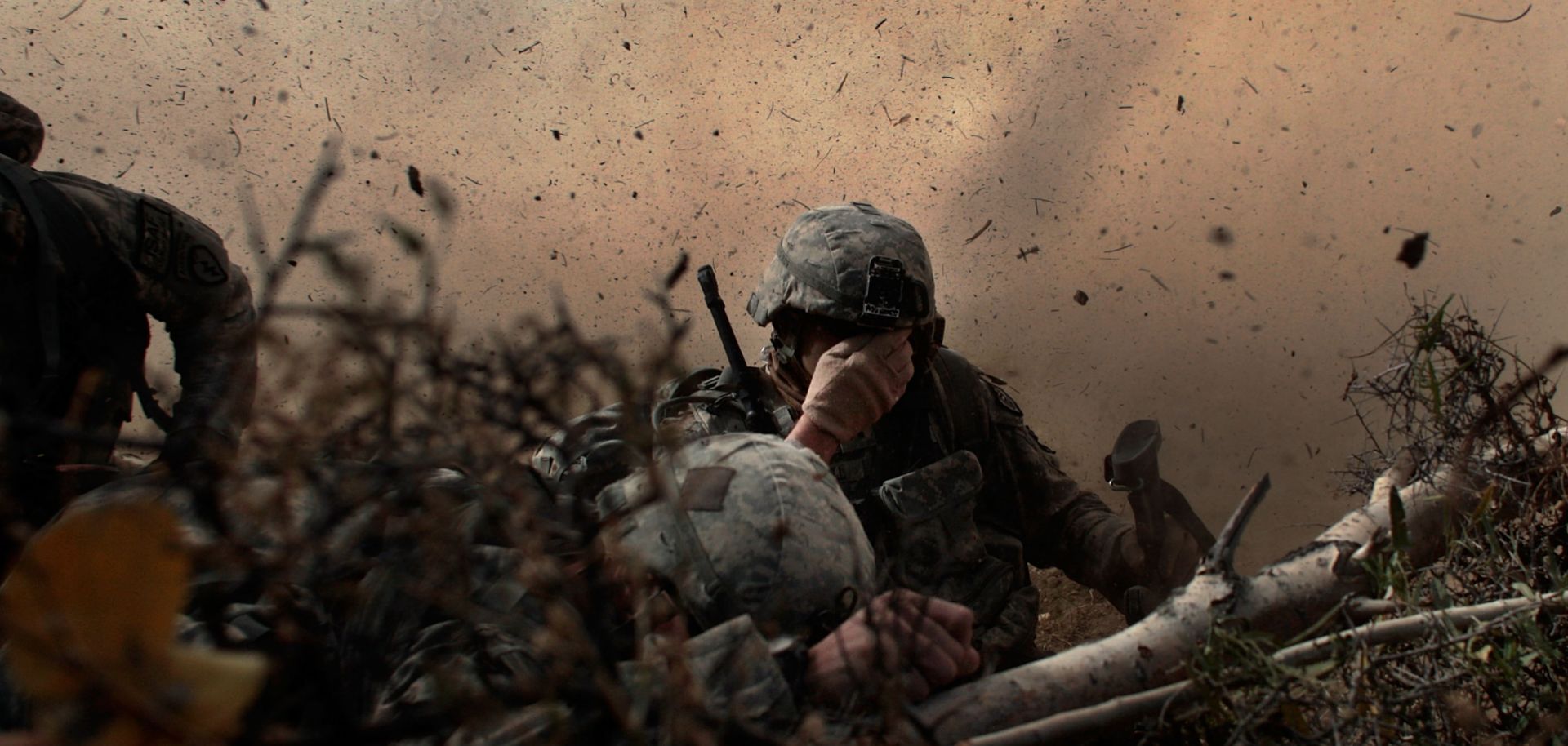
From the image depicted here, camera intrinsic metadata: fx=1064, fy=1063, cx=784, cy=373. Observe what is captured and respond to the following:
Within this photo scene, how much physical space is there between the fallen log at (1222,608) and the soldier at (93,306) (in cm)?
190

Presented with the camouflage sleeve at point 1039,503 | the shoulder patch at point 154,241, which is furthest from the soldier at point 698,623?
the shoulder patch at point 154,241

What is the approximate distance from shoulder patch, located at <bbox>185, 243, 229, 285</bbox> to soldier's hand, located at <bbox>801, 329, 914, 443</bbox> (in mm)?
1846

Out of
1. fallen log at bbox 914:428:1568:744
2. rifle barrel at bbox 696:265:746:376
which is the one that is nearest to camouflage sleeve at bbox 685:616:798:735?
fallen log at bbox 914:428:1568:744

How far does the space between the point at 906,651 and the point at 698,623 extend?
363 millimetres

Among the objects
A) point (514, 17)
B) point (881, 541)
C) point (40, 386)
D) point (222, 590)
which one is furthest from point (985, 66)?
point (222, 590)

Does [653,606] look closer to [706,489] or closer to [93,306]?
[706,489]

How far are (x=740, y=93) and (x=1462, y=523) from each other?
3103mm

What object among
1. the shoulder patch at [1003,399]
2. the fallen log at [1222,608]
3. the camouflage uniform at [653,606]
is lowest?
the fallen log at [1222,608]

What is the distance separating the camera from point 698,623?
1.71 meters

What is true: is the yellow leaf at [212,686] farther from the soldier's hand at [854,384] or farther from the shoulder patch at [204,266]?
the shoulder patch at [204,266]

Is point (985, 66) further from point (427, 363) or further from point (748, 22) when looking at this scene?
point (427, 363)

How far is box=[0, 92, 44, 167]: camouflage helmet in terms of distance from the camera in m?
3.05

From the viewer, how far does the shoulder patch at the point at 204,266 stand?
10.4ft

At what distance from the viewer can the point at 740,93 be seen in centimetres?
439
